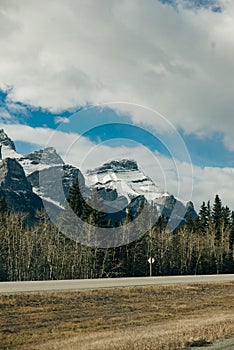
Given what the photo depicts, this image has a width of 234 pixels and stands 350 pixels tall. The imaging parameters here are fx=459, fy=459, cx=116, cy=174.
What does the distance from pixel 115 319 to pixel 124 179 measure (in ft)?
110

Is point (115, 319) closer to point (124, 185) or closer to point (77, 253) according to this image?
point (124, 185)

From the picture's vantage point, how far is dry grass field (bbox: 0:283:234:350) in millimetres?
13992

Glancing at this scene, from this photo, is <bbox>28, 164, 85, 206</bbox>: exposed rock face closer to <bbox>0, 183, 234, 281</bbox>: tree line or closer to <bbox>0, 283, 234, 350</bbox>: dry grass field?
<bbox>0, 183, 234, 281</bbox>: tree line

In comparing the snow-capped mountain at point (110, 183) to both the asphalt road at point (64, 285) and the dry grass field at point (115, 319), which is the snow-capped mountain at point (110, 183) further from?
the dry grass field at point (115, 319)

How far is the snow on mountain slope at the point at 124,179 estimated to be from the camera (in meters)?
46.4

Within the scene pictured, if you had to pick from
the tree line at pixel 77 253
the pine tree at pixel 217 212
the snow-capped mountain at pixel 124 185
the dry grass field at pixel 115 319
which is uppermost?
the pine tree at pixel 217 212

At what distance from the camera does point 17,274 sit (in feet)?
183

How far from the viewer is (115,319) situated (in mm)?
20734

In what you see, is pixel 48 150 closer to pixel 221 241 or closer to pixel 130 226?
pixel 130 226

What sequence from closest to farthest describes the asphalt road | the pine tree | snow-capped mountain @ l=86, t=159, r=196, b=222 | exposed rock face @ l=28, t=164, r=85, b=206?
the asphalt road < snow-capped mountain @ l=86, t=159, r=196, b=222 < exposed rock face @ l=28, t=164, r=85, b=206 < the pine tree

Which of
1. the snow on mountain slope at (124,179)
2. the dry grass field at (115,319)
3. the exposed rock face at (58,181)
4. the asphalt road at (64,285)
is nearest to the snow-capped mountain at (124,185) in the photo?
the snow on mountain slope at (124,179)

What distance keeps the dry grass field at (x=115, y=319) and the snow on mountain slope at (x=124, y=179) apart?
51.8 ft

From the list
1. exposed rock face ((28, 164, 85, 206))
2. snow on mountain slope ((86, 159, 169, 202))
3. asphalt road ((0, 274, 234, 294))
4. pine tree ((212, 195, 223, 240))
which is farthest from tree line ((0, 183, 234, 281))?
pine tree ((212, 195, 223, 240))

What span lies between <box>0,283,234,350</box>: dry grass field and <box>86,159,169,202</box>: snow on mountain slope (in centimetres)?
1579
